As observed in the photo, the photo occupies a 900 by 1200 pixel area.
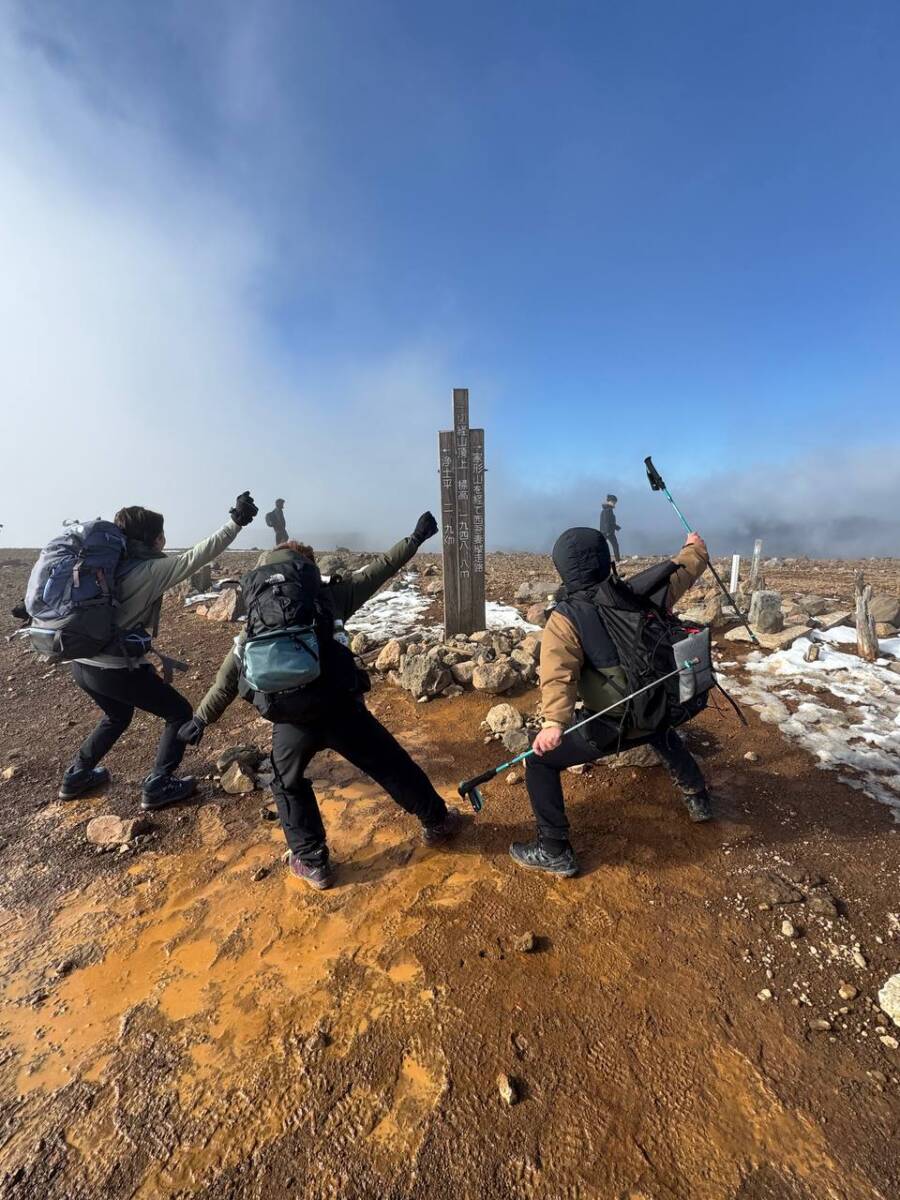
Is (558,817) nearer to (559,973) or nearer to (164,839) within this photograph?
(559,973)

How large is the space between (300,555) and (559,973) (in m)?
2.93

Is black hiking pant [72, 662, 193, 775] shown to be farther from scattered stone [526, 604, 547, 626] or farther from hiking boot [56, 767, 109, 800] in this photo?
scattered stone [526, 604, 547, 626]

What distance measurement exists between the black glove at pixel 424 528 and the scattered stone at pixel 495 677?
2.66 meters

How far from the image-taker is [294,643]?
10.3 feet

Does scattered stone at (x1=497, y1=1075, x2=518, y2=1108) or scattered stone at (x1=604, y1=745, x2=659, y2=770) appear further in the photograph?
scattered stone at (x1=604, y1=745, x2=659, y2=770)

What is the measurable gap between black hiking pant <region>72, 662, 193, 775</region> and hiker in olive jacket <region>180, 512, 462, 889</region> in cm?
88

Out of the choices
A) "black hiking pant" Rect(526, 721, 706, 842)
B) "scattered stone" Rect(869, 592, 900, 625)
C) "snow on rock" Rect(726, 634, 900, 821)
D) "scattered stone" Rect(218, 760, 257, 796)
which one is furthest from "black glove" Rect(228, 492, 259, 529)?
"scattered stone" Rect(869, 592, 900, 625)

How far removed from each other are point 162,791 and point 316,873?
2045mm

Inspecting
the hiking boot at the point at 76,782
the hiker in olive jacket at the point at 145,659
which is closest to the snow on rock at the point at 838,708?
the hiker in olive jacket at the point at 145,659

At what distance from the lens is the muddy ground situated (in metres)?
2.11

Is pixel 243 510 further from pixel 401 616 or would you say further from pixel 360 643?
pixel 401 616

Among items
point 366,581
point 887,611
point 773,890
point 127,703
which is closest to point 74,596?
point 127,703

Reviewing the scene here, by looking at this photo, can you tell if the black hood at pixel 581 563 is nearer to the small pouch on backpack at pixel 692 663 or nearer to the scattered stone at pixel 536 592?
the small pouch on backpack at pixel 692 663

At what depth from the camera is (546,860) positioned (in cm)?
362
